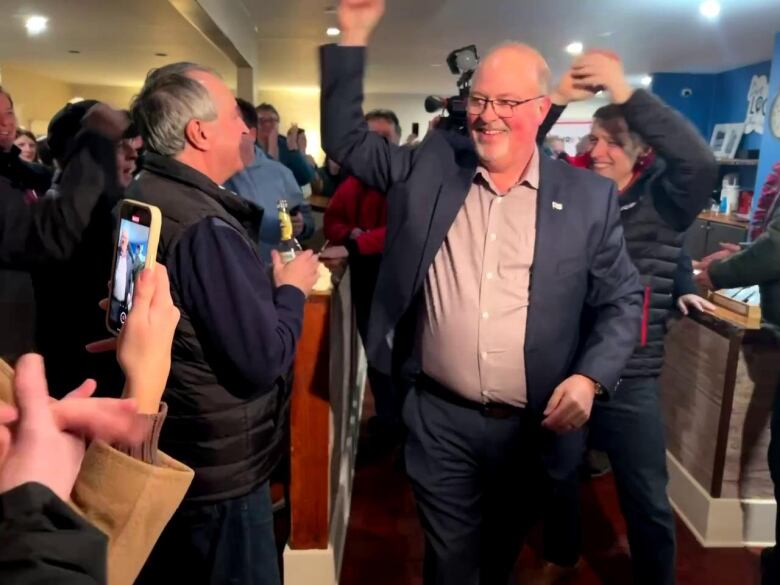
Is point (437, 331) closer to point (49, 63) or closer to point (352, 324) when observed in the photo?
point (352, 324)

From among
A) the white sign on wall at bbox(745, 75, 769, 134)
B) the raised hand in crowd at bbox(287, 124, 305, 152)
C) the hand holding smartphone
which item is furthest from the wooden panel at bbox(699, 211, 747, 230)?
the hand holding smartphone

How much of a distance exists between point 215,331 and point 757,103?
30.4 ft

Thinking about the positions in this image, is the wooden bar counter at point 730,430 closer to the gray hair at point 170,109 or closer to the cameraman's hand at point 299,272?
the cameraman's hand at point 299,272

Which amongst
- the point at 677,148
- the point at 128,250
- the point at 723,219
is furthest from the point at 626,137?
the point at 723,219

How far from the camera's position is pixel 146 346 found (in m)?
0.66

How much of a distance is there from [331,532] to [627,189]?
132 centimetres

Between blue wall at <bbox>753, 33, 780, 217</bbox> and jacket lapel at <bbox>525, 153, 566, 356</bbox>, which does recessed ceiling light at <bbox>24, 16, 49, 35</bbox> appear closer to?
jacket lapel at <bbox>525, 153, 566, 356</bbox>

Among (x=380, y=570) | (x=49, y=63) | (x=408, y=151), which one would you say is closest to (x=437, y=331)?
(x=408, y=151)

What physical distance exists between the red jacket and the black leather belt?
1266mm

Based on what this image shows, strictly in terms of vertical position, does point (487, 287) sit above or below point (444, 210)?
below

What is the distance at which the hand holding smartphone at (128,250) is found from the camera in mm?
958

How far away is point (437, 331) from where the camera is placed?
1534mm

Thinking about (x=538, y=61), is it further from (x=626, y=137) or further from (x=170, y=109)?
(x=170, y=109)

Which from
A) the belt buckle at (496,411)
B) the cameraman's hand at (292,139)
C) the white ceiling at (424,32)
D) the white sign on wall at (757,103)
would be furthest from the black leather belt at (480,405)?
the white sign on wall at (757,103)
